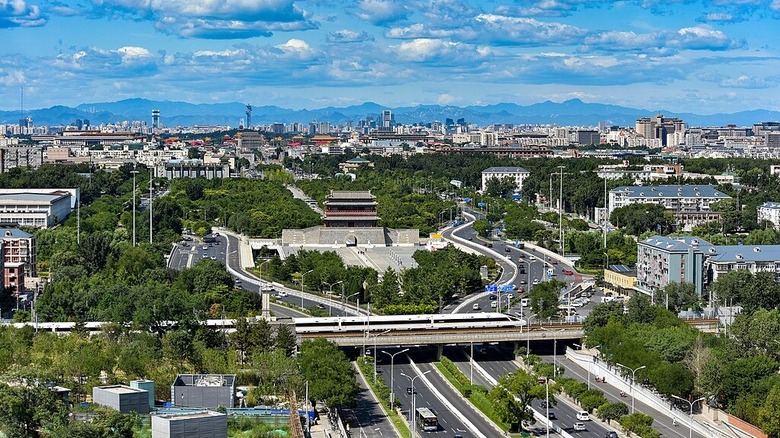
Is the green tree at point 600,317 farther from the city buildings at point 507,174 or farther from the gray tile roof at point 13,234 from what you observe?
the city buildings at point 507,174

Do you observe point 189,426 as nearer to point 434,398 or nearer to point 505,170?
point 434,398

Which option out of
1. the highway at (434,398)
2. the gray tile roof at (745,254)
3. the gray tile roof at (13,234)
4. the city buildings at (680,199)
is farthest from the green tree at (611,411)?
the city buildings at (680,199)

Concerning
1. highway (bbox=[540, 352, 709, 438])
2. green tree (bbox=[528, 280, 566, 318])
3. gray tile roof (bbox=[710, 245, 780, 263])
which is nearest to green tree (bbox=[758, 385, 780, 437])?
highway (bbox=[540, 352, 709, 438])

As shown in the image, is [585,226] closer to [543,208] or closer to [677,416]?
[543,208]

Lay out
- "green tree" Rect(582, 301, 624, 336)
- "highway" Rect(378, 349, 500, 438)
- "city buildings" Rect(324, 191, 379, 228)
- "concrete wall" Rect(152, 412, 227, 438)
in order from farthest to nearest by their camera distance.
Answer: "city buildings" Rect(324, 191, 379, 228) → "green tree" Rect(582, 301, 624, 336) → "highway" Rect(378, 349, 500, 438) → "concrete wall" Rect(152, 412, 227, 438)

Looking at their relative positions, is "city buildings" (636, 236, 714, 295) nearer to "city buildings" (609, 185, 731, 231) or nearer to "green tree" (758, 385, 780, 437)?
"green tree" (758, 385, 780, 437)

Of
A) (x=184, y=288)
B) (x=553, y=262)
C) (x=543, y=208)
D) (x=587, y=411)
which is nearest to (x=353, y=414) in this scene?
(x=587, y=411)

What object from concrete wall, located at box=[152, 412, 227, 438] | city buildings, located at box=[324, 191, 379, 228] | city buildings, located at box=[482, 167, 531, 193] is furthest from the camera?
city buildings, located at box=[482, 167, 531, 193]
